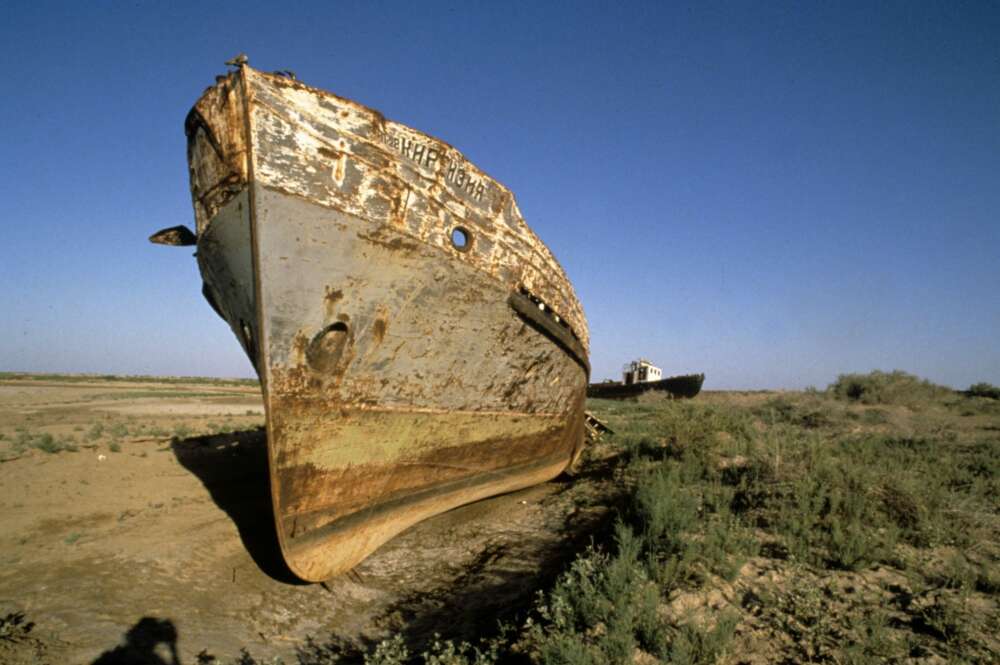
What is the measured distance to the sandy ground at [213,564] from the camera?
2893 mm

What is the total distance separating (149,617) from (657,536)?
3.46 meters

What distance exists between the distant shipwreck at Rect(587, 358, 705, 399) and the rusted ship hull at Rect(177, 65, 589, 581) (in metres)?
20.0

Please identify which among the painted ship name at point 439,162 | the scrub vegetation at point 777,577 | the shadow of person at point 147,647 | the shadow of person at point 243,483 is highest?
the painted ship name at point 439,162

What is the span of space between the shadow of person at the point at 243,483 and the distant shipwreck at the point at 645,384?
18025mm

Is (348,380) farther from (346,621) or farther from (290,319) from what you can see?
(346,621)

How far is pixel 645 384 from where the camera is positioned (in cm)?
2516

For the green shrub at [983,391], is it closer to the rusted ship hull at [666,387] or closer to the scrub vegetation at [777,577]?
the rusted ship hull at [666,387]

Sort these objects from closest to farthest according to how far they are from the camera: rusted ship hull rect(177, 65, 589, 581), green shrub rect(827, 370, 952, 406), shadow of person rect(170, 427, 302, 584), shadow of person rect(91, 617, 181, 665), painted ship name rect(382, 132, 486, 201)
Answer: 1. shadow of person rect(91, 617, 181, 665)
2. rusted ship hull rect(177, 65, 589, 581)
3. painted ship name rect(382, 132, 486, 201)
4. shadow of person rect(170, 427, 302, 584)
5. green shrub rect(827, 370, 952, 406)

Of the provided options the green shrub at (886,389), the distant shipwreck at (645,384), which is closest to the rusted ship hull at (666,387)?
the distant shipwreck at (645,384)

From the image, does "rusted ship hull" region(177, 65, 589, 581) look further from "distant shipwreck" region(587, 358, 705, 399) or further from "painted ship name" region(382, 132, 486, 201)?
"distant shipwreck" region(587, 358, 705, 399)

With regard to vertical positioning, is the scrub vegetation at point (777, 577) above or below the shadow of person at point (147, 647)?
above

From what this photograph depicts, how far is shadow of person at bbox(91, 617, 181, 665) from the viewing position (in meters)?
2.48

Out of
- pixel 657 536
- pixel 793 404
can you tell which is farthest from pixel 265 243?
pixel 793 404

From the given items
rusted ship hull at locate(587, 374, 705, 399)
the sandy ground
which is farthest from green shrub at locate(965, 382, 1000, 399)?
the sandy ground
